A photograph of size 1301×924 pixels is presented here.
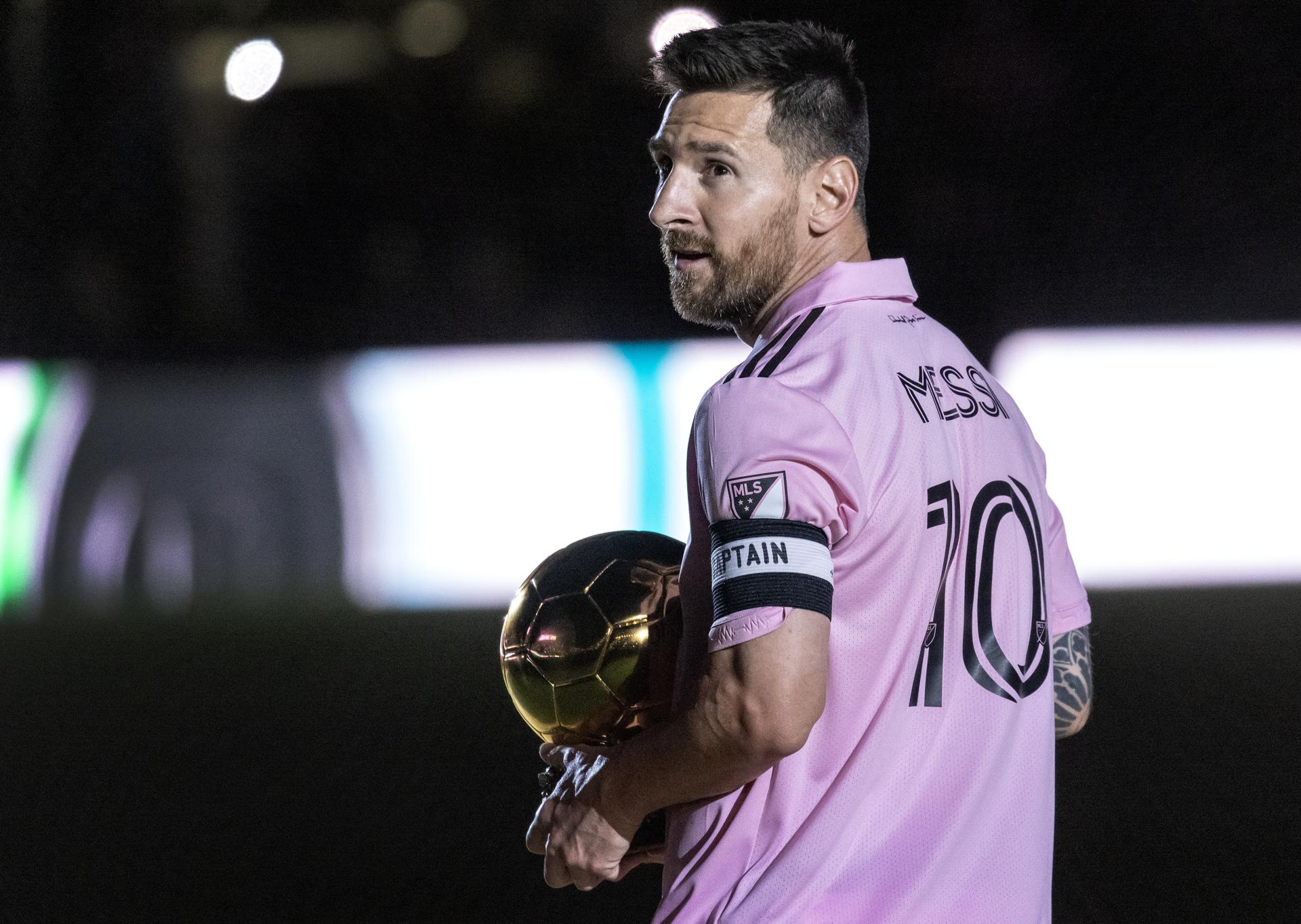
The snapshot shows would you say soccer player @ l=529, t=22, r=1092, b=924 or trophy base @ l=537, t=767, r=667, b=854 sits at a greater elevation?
soccer player @ l=529, t=22, r=1092, b=924

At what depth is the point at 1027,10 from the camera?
12.0ft

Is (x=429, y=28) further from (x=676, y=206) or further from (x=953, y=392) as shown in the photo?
(x=953, y=392)

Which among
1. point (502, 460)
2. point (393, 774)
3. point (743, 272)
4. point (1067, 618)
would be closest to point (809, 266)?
point (743, 272)

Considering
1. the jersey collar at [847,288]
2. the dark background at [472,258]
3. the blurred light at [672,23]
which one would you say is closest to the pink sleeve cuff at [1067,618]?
the jersey collar at [847,288]

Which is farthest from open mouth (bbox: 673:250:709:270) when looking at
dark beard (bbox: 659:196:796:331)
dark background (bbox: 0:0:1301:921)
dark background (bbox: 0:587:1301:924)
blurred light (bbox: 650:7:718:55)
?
blurred light (bbox: 650:7:718:55)

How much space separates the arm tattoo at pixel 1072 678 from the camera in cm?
111

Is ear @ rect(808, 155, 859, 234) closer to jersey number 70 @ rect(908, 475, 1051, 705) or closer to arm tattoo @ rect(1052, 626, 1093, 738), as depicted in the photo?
jersey number 70 @ rect(908, 475, 1051, 705)

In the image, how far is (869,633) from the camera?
86cm

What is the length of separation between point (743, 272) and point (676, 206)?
3.1 inches

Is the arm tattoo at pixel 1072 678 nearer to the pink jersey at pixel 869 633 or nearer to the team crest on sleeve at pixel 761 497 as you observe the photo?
the pink jersey at pixel 869 633

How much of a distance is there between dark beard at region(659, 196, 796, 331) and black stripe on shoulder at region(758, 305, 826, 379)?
85mm

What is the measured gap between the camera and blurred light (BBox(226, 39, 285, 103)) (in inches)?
159

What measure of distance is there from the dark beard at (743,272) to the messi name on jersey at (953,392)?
16cm

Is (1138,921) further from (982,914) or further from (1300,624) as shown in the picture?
(982,914)
